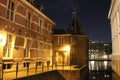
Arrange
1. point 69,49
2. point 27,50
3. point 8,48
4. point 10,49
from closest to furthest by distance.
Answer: point 8,48
point 10,49
point 27,50
point 69,49

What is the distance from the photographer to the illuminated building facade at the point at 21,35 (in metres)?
16.2

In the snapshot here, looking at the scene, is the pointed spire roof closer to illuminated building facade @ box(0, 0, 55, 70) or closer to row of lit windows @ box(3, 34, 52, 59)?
illuminated building facade @ box(0, 0, 55, 70)

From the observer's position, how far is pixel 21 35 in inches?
756

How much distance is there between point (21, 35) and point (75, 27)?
1575cm

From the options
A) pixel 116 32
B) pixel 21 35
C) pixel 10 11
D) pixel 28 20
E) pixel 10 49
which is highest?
pixel 10 11

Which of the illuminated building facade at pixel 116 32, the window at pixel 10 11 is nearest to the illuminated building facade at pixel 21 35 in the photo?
the window at pixel 10 11

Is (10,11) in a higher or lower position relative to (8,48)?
higher

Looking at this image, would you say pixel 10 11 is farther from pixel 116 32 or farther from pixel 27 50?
pixel 116 32

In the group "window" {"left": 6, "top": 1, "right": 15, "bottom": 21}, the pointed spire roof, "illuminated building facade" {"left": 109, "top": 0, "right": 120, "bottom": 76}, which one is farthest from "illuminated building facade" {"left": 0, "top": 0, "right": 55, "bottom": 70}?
"illuminated building facade" {"left": 109, "top": 0, "right": 120, "bottom": 76}

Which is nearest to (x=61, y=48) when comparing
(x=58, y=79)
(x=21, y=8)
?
(x=58, y=79)

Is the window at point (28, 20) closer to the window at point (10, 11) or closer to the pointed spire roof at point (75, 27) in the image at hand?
the window at point (10, 11)

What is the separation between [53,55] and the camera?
30.4 meters

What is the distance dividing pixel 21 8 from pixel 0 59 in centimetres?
654

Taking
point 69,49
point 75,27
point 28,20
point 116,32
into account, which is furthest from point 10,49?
point 75,27
